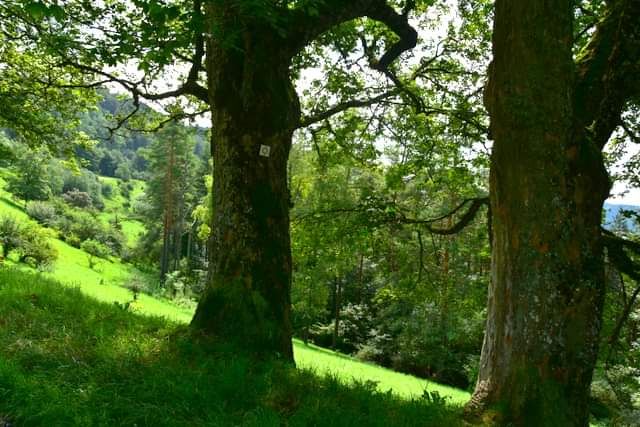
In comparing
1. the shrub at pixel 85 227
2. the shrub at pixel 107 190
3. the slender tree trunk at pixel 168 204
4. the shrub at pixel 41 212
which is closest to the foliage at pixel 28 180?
the shrub at pixel 41 212

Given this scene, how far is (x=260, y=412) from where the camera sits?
3334 mm

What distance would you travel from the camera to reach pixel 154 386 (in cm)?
354

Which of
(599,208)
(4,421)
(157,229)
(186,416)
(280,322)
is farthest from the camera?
(157,229)

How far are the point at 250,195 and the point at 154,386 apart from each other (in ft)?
8.02

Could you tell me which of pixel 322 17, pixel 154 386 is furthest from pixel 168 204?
pixel 154 386

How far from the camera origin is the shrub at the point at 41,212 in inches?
2168

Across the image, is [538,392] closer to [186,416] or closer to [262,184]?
[186,416]

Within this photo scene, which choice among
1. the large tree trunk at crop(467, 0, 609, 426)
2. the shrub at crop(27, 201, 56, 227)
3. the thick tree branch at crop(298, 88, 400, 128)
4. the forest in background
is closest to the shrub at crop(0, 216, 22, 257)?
the forest in background

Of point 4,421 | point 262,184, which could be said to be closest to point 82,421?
point 4,421

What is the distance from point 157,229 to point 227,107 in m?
52.2

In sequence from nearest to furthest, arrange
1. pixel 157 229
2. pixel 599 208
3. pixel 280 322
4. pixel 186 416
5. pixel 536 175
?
pixel 186 416 < pixel 536 175 < pixel 599 208 < pixel 280 322 < pixel 157 229

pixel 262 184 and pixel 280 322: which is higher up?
pixel 262 184

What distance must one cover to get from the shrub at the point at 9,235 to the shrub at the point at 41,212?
3190cm

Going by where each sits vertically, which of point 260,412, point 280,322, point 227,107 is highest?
point 227,107
